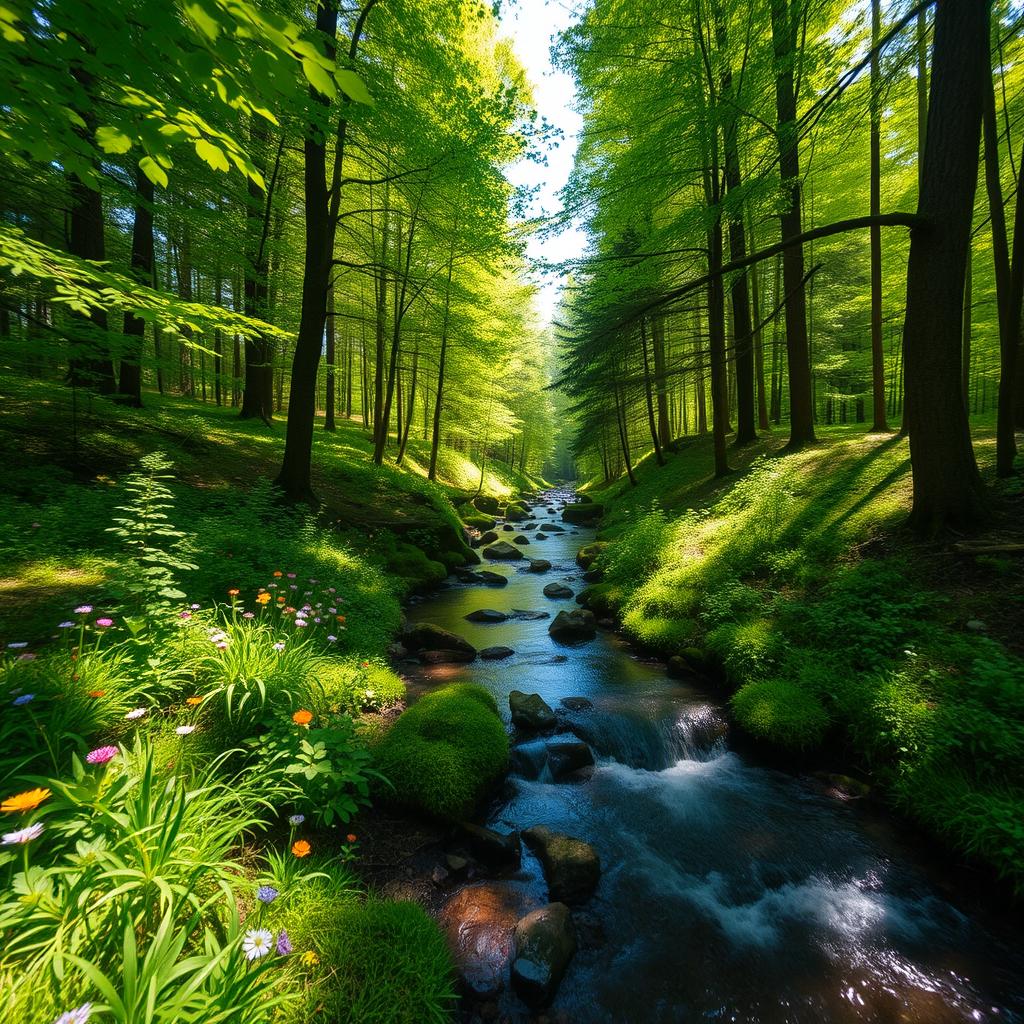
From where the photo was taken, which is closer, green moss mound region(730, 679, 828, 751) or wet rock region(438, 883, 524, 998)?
wet rock region(438, 883, 524, 998)

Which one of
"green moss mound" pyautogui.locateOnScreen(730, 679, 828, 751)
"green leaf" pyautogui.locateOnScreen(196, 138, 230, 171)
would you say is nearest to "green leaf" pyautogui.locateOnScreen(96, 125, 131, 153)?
"green leaf" pyautogui.locateOnScreen(196, 138, 230, 171)

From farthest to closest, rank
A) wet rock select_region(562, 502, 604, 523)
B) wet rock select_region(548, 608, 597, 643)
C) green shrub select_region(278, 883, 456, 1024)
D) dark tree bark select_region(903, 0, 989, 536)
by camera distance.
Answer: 1. wet rock select_region(562, 502, 604, 523)
2. wet rock select_region(548, 608, 597, 643)
3. dark tree bark select_region(903, 0, 989, 536)
4. green shrub select_region(278, 883, 456, 1024)

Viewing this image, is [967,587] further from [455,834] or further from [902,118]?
[902,118]

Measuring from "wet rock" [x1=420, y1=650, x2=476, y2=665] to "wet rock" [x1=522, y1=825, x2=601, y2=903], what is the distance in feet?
10.3

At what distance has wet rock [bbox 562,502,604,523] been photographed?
20906 millimetres

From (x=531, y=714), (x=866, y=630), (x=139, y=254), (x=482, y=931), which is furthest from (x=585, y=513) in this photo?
(x=482, y=931)

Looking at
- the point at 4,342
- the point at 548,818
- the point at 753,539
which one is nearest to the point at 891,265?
the point at 753,539

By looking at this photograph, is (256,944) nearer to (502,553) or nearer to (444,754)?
(444,754)

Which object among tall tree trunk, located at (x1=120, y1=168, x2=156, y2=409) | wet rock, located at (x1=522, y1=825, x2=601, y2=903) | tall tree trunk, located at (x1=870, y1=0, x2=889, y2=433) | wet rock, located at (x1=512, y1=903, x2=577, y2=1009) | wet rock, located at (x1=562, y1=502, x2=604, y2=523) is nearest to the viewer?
wet rock, located at (x1=512, y1=903, x2=577, y2=1009)

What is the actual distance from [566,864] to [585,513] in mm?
18674

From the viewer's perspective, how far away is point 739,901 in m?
3.12

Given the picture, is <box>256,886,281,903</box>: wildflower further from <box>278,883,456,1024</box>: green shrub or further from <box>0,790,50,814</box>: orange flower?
<box>0,790,50,814</box>: orange flower

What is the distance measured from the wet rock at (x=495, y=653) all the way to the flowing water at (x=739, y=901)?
201 centimetres

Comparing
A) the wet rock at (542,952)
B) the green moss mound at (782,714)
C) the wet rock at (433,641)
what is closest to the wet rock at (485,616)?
the wet rock at (433,641)
